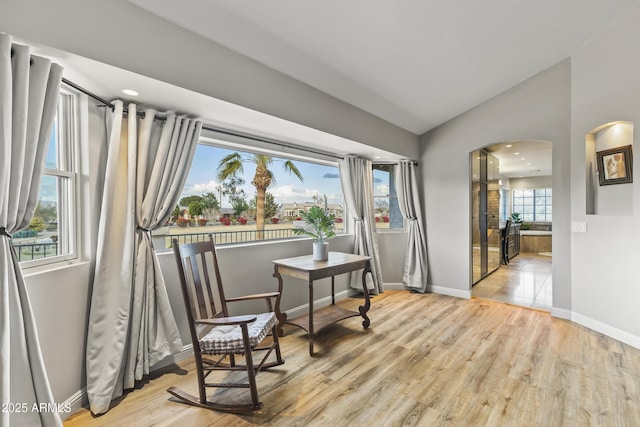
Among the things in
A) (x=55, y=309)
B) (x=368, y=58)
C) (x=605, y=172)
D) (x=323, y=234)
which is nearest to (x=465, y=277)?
(x=605, y=172)

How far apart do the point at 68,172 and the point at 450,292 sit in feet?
15.5

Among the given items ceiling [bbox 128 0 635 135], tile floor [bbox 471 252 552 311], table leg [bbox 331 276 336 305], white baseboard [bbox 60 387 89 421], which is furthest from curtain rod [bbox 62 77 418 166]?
tile floor [bbox 471 252 552 311]

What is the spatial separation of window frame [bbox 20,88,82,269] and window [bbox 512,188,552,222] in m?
12.3

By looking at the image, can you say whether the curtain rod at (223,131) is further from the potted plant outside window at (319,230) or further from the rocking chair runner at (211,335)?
the rocking chair runner at (211,335)

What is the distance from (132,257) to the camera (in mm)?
2213

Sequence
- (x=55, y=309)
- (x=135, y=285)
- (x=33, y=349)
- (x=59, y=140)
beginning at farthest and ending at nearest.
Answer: (x=135, y=285), (x=59, y=140), (x=55, y=309), (x=33, y=349)

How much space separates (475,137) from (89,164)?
4520mm

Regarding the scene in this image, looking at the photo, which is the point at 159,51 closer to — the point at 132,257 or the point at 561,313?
the point at 132,257

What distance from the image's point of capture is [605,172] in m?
3.24

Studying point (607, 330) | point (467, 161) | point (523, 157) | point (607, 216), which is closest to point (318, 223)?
point (467, 161)

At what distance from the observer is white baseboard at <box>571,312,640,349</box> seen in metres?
2.83

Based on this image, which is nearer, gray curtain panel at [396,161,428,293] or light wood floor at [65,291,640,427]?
light wood floor at [65,291,640,427]

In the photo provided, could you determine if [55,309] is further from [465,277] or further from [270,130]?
[465,277]

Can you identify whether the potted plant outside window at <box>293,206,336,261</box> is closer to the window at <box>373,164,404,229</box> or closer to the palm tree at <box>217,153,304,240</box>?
the palm tree at <box>217,153,304,240</box>
